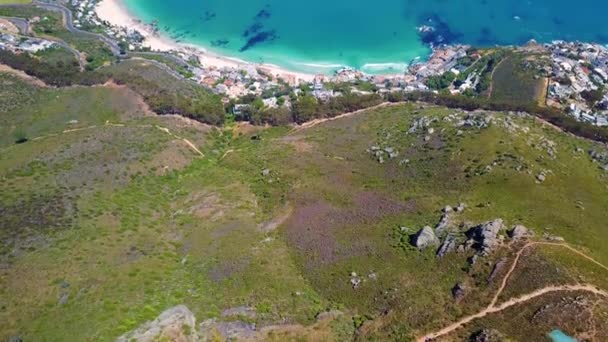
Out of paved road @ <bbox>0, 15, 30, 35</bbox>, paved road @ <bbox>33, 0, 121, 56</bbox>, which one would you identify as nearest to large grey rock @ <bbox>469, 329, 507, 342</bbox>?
paved road @ <bbox>33, 0, 121, 56</bbox>

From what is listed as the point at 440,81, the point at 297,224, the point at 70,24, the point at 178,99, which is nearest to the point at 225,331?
the point at 297,224

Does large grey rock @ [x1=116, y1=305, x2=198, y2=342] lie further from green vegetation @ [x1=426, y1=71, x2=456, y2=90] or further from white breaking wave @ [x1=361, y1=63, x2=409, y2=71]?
white breaking wave @ [x1=361, y1=63, x2=409, y2=71]

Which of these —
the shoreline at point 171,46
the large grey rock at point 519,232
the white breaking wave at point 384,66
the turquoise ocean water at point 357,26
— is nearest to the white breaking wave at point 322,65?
the turquoise ocean water at point 357,26

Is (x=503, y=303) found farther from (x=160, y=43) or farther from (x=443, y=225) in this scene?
(x=160, y=43)

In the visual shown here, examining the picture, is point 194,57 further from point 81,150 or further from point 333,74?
point 81,150

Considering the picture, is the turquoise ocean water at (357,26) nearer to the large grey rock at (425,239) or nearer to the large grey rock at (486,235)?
the large grey rock at (425,239)

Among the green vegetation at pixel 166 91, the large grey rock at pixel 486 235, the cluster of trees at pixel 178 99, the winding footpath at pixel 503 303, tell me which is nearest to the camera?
the winding footpath at pixel 503 303

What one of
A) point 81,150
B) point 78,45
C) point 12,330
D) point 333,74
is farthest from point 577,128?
point 78,45
